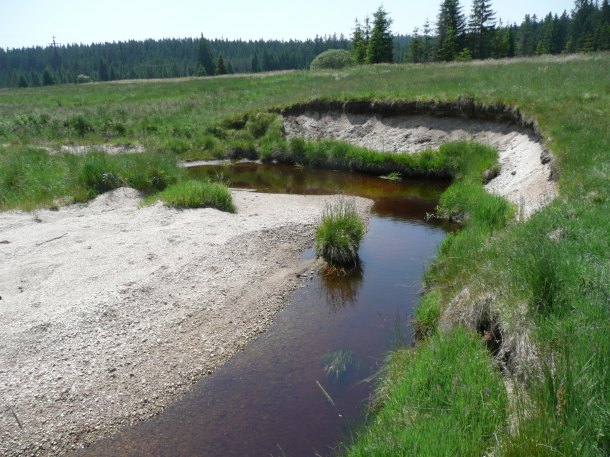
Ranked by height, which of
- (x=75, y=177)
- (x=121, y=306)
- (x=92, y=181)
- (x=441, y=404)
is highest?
(x=75, y=177)

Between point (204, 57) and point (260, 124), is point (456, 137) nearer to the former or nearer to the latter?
point (260, 124)

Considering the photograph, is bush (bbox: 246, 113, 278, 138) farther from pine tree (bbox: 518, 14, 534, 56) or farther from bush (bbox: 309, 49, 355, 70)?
pine tree (bbox: 518, 14, 534, 56)

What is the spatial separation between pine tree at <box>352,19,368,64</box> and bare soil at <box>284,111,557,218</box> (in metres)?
50.8

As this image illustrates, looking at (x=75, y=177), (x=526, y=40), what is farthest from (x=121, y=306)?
(x=526, y=40)

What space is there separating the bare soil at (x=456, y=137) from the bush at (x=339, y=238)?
4056 mm

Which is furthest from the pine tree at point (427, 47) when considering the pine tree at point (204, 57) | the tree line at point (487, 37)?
the pine tree at point (204, 57)

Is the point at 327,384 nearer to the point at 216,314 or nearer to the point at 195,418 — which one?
the point at 195,418

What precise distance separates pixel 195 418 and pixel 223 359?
4.66 feet

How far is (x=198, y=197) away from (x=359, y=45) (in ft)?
232

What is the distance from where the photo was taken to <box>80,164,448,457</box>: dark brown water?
6.01 meters

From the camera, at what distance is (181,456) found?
5828 millimetres

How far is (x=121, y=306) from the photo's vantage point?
8.63 metres

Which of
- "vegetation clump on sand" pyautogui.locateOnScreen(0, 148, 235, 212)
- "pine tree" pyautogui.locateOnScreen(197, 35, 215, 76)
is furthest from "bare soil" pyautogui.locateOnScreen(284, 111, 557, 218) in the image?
"pine tree" pyautogui.locateOnScreen(197, 35, 215, 76)

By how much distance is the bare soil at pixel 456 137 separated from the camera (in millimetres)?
12438
